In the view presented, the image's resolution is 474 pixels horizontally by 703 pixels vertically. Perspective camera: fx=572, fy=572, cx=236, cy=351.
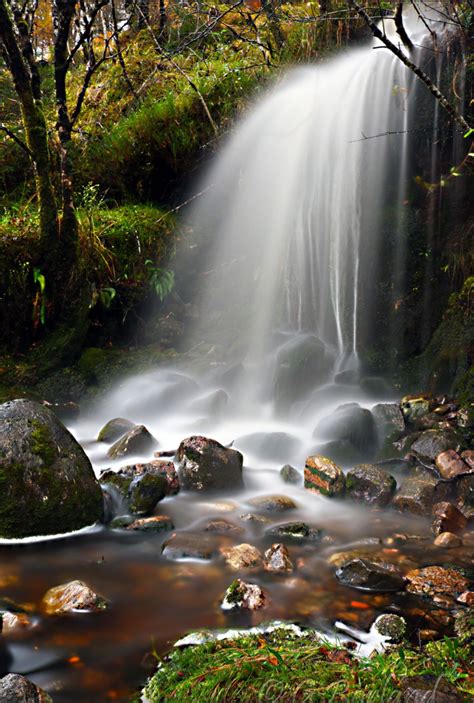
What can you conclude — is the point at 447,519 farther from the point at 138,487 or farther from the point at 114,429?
the point at 114,429

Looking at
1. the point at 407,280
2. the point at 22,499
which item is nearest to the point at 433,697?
the point at 22,499

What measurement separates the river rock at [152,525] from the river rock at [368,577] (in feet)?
4.12

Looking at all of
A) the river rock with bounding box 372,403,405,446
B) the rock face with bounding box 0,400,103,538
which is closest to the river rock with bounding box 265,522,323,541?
the rock face with bounding box 0,400,103,538

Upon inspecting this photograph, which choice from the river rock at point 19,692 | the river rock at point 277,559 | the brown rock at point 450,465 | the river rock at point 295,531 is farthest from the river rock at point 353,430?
the river rock at point 19,692

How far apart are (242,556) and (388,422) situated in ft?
8.41

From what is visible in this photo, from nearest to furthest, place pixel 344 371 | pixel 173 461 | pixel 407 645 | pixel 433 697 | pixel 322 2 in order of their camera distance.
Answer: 1. pixel 433 697
2. pixel 407 645
3. pixel 173 461
4. pixel 344 371
5. pixel 322 2

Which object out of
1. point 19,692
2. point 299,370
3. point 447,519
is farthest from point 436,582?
point 299,370

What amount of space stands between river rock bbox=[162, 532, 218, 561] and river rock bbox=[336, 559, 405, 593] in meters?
0.81

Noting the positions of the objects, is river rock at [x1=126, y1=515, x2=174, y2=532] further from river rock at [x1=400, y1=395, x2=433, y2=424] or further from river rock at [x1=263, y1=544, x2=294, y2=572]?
river rock at [x1=400, y1=395, x2=433, y2=424]

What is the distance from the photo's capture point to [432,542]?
148 inches

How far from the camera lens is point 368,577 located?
315 centimetres

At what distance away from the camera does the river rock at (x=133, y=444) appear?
5207 mm

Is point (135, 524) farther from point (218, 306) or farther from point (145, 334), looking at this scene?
point (218, 306)

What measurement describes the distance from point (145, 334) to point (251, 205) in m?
2.51
